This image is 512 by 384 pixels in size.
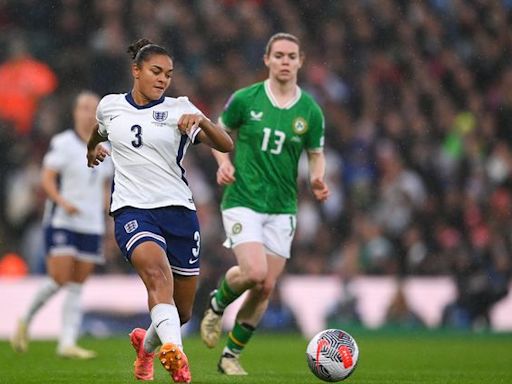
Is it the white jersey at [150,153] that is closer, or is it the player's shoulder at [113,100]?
the white jersey at [150,153]

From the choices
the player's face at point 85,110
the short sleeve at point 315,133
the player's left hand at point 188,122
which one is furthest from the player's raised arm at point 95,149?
the player's face at point 85,110

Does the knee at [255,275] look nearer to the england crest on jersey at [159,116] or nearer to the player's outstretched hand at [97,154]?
the player's outstretched hand at [97,154]

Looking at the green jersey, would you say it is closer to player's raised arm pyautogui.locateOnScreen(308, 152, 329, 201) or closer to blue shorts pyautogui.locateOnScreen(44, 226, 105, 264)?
player's raised arm pyautogui.locateOnScreen(308, 152, 329, 201)

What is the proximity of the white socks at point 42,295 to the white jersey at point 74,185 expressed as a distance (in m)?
0.62

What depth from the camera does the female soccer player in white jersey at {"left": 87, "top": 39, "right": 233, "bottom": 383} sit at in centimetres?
777

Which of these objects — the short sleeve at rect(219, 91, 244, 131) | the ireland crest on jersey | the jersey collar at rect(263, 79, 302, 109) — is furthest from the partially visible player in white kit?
the ireland crest on jersey

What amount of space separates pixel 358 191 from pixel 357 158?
70 cm

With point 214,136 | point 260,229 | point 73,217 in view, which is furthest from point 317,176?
point 73,217

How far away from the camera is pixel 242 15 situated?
68.5 feet

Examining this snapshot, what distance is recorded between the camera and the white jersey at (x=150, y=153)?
798 cm

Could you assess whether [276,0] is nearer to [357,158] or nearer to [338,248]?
[357,158]

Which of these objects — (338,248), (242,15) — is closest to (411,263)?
(338,248)

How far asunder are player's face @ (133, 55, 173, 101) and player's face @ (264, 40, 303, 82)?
2.20 metres

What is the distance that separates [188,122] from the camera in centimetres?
765
